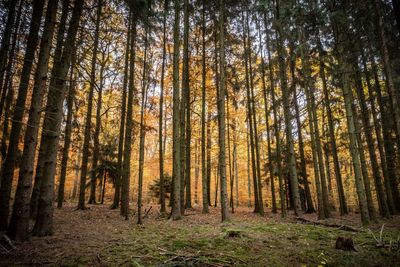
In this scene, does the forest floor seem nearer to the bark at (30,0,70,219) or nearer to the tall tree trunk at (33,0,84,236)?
the tall tree trunk at (33,0,84,236)

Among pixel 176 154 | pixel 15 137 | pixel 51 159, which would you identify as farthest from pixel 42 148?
pixel 176 154

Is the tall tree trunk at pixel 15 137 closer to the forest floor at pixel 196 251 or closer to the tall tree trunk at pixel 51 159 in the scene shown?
the tall tree trunk at pixel 51 159

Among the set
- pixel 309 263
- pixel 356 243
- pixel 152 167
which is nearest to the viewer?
pixel 309 263

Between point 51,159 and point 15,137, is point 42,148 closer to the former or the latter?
point 15,137

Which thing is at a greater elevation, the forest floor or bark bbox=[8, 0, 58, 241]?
bark bbox=[8, 0, 58, 241]

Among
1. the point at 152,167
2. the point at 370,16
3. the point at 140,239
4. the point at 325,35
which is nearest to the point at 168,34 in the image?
→ the point at 325,35

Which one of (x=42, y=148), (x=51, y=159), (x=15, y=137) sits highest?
(x=15, y=137)

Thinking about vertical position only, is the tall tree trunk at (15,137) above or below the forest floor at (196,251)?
above

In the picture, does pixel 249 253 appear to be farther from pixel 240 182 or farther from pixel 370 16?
pixel 240 182

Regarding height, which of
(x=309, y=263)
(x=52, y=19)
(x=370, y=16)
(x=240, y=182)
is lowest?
(x=309, y=263)

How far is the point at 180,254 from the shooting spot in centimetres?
473

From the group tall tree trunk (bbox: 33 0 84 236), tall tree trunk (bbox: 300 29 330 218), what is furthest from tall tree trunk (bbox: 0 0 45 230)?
tall tree trunk (bbox: 300 29 330 218)

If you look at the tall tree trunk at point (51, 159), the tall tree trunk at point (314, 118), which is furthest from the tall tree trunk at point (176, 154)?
the tall tree trunk at point (314, 118)

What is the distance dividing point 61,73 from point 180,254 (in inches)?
230
